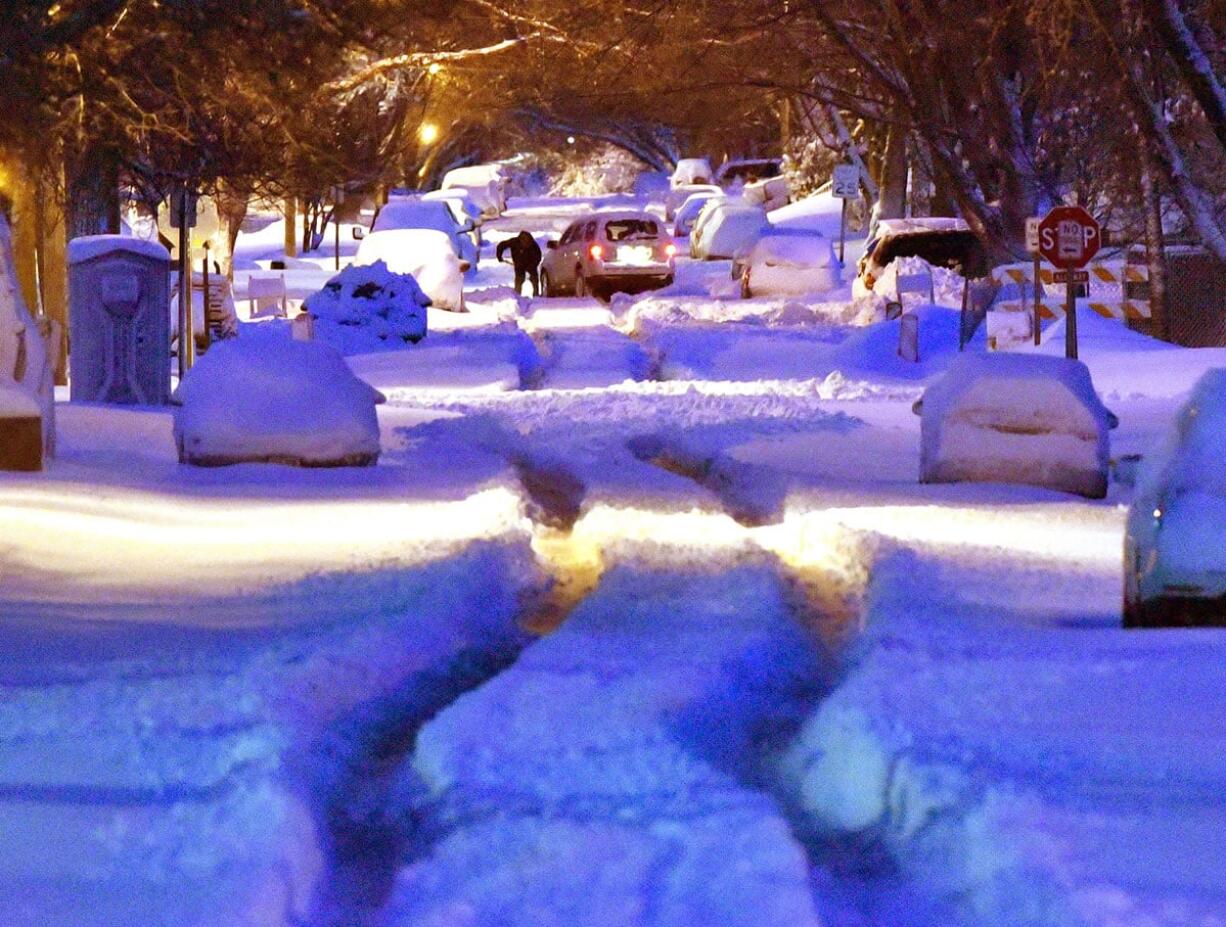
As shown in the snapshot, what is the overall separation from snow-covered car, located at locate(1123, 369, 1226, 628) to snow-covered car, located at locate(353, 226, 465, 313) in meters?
27.6

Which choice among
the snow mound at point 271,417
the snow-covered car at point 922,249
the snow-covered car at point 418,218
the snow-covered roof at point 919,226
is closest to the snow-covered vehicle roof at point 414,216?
the snow-covered car at point 418,218

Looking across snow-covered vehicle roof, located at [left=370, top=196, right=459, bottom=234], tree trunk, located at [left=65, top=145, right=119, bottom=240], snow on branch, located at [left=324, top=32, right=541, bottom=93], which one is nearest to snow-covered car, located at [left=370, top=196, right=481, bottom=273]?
snow-covered vehicle roof, located at [left=370, top=196, right=459, bottom=234]

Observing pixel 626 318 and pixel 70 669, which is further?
pixel 626 318

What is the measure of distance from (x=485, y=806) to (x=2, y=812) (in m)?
1.43

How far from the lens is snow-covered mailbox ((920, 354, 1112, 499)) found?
527 inches

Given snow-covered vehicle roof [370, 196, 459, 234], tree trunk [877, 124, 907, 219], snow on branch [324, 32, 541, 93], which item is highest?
snow on branch [324, 32, 541, 93]

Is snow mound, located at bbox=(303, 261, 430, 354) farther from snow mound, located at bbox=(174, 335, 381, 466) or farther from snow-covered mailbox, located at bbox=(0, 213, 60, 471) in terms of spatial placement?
snow-covered mailbox, located at bbox=(0, 213, 60, 471)

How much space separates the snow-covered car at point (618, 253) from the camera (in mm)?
38469

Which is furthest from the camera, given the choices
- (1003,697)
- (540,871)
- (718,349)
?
(718,349)

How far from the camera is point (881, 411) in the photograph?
64.2ft

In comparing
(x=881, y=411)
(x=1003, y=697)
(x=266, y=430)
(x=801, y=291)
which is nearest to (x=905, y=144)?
(x=801, y=291)

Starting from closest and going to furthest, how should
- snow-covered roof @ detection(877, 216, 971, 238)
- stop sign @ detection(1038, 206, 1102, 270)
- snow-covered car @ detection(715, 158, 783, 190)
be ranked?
stop sign @ detection(1038, 206, 1102, 270) → snow-covered roof @ detection(877, 216, 971, 238) → snow-covered car @ detection(715, 158, 783, 190)

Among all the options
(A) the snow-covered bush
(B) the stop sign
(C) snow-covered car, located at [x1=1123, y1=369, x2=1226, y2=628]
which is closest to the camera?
(C) snow-covered car, located at [x1=1123, y1=369, x2=1226, y2=628]

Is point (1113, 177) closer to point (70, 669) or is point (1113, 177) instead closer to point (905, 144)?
point (905, 144)
